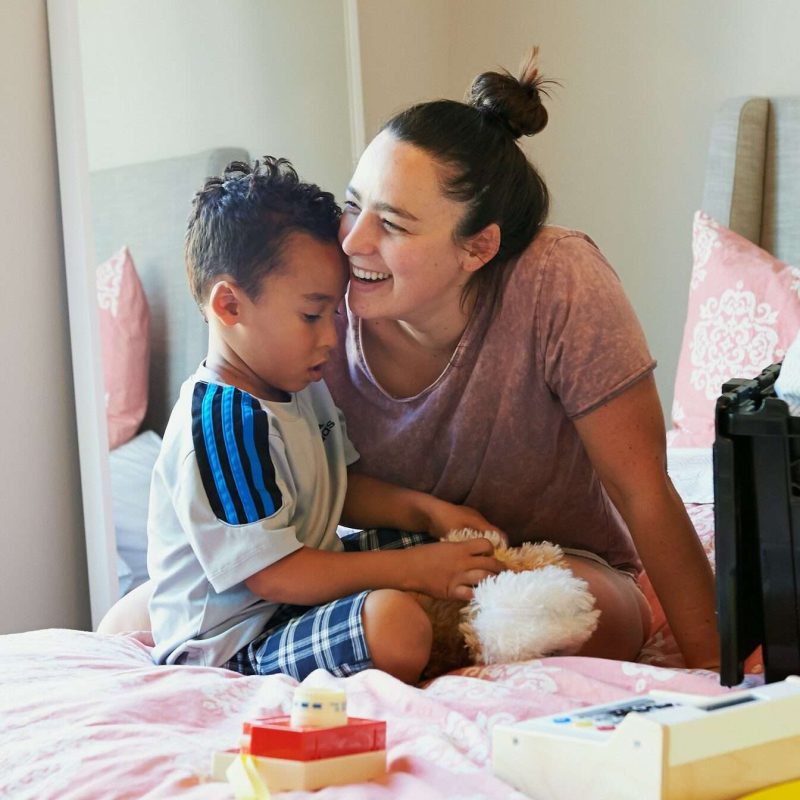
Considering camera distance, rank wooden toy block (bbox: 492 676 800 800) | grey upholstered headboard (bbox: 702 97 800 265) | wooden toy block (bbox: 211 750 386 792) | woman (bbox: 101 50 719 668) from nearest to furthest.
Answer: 1. wooden toy block (bbox: 492 676 800 800)
2. wooden toy block (bbox: 211 750 386 792)
3. woman (bbox: 101 50 719 668)
4. grey upholstered headboard (bbox: 702 97 800 265)

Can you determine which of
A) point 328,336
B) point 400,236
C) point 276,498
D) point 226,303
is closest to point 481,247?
point 400,236

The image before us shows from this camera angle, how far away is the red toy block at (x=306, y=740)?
912 mm

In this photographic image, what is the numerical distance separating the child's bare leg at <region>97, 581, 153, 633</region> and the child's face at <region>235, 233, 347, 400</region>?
38 centimetres

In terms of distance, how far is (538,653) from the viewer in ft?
4.04

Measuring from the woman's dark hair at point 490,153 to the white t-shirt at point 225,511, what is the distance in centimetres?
35

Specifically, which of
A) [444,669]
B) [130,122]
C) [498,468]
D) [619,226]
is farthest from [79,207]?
[619,226]

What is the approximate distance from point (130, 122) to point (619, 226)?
4.35 ft

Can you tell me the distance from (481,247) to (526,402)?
0.70 ft

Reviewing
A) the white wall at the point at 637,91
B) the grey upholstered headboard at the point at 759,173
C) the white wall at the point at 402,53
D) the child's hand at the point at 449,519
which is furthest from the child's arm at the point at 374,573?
the white wall at the point at 402,53

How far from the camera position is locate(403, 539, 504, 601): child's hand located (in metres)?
1.34

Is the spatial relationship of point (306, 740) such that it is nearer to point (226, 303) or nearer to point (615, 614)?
point (615, 614)

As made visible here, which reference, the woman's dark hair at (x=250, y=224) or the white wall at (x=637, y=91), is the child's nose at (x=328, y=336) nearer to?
the woman's dark hair at (x=250, y=224)

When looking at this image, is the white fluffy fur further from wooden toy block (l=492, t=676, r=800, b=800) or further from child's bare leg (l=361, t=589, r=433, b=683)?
wooden toy block (l=492, t=676, r=800, b=800)

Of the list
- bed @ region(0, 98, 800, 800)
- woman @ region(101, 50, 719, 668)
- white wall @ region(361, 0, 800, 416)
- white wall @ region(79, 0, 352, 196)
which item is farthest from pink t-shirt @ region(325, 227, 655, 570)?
white wall @ region(361, 0, 800, 416)
